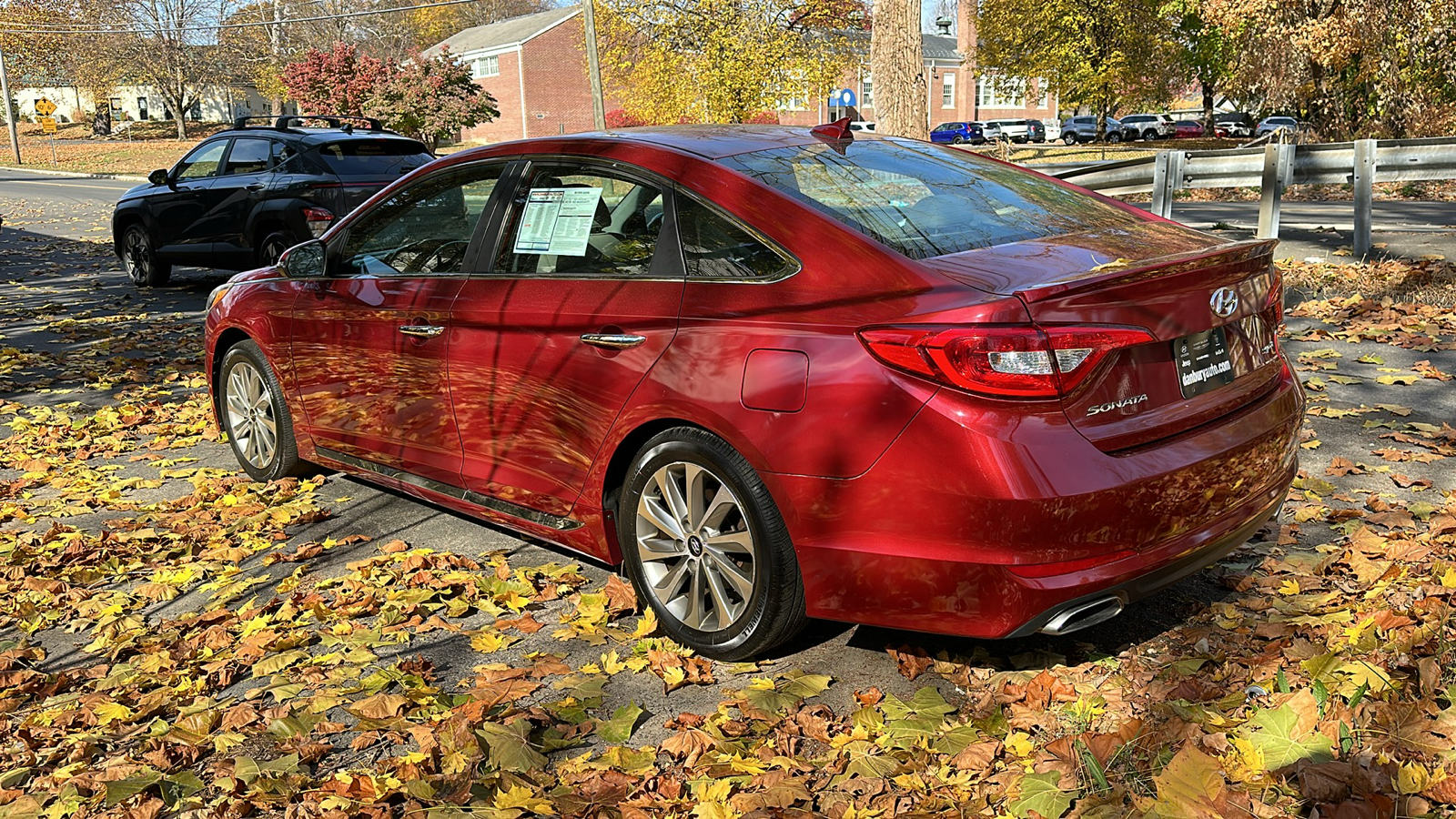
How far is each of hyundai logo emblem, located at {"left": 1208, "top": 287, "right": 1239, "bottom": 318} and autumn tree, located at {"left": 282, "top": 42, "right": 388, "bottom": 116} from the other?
141ft

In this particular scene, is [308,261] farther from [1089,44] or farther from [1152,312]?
[1089,44]

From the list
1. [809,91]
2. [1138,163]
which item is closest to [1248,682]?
[1138,163]

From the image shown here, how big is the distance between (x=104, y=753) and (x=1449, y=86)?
2699 centimetres

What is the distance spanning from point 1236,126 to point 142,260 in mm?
62220

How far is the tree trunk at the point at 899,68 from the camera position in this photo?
45.2 ft

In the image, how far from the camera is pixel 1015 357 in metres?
3.03

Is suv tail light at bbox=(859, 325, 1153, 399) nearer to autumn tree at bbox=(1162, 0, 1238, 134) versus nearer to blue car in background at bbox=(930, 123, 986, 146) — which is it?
autumn tree at bbox=(1162, 0, 1238, 134)

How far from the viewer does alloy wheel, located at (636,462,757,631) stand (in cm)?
364

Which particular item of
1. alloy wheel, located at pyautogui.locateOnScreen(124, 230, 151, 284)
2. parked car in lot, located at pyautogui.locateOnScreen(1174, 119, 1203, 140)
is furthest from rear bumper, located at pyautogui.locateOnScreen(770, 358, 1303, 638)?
parked car in lot, located at pyautogui.locateOnScreen(1174, 119, 1203, 140)

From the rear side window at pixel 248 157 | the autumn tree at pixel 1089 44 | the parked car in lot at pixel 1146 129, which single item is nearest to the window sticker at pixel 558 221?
the rear side window at pixel 248 157

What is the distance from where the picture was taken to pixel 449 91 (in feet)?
137

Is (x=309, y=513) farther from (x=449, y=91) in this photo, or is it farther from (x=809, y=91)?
(x=449, y=91)

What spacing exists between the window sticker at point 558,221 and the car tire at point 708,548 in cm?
89

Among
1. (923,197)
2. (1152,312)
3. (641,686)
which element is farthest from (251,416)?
(1152,312)
